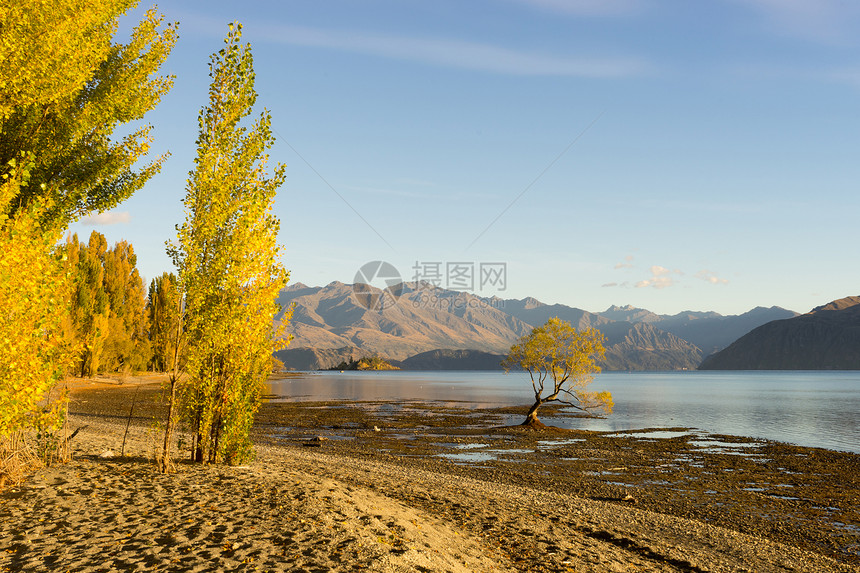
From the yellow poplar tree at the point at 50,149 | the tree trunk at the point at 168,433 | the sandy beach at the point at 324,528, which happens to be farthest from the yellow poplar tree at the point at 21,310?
the tree trunk at the point at 168,433

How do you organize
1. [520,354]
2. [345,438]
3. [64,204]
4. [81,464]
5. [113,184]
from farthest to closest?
[520,354], [345,438], [113,184], [64,204], [81,464]

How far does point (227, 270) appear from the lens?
1766 cm

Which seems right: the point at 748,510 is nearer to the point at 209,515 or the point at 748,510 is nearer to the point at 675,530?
the point at 675,530

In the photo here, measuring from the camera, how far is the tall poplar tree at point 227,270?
17.0 meters

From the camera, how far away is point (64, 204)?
19844mm

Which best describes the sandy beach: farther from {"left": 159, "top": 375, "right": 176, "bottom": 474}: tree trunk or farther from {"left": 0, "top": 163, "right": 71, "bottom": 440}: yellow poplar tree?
{"left": 0, "top": 163, "right": 71, "bottom": 440}: yellow poplar tree

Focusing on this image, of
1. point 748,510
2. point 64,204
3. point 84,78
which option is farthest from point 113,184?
point 748,510

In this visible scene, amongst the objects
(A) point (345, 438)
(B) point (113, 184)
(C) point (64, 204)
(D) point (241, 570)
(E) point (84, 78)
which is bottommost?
(A) point (345, 438)

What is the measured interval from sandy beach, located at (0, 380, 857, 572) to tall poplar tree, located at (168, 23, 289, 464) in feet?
6.85

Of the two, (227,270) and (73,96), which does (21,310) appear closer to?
(227,270)

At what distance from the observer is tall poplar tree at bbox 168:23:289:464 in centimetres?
1705

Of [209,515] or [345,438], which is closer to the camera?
[209,515]

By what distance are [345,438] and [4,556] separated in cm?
3642

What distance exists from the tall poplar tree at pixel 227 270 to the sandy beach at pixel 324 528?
209cm
